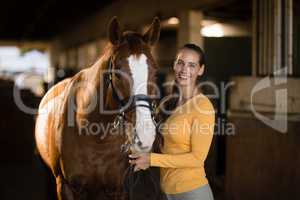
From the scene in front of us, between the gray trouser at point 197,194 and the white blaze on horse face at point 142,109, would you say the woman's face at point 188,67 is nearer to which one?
the white blaze on horse face at point 142,109

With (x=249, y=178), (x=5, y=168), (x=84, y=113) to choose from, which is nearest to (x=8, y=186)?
(x=5, y=168)

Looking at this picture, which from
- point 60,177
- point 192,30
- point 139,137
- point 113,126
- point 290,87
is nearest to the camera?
point 139,137

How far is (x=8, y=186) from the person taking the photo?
423 cm

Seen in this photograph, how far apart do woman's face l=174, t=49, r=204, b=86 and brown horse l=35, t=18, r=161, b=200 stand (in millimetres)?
200

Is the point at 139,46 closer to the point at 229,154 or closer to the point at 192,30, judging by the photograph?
the point at 229,154

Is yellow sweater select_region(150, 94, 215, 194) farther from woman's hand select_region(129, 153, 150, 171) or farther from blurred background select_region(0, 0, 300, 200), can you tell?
blurred background select_region(0, 0, 300, 200)

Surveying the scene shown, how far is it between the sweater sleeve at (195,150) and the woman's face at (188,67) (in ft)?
0.54

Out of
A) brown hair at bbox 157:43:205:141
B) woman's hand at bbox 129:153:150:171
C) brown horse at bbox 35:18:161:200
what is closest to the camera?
woman's hand at bbox 129:153:150:171

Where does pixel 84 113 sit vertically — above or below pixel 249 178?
above

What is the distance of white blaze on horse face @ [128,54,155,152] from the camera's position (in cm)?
196

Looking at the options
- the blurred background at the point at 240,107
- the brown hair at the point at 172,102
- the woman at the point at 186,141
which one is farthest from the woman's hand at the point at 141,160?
the blurred background at the point at 240,107

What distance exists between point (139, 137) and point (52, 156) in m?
1.12

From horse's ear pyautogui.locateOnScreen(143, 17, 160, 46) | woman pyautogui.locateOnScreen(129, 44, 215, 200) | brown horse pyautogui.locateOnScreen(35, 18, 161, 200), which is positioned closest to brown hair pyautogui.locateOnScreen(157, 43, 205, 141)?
woman pyautogui.locateOnScreen(129, 44, 215, 200)

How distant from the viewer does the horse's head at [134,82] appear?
1976 mm
